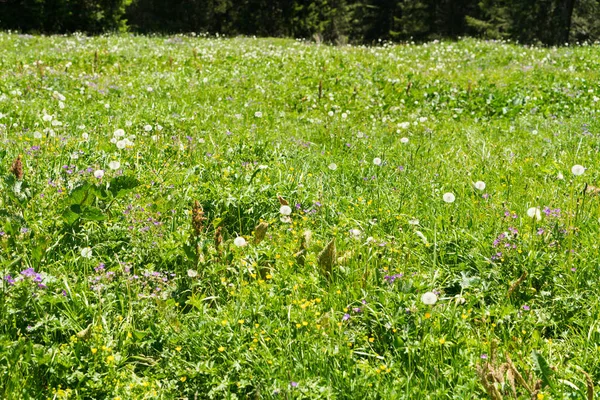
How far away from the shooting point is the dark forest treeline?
25.0 meters

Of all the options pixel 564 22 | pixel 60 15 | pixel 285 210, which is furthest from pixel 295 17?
pixel 285 210

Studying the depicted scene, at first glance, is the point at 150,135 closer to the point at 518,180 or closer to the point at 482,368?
the point at 518,180

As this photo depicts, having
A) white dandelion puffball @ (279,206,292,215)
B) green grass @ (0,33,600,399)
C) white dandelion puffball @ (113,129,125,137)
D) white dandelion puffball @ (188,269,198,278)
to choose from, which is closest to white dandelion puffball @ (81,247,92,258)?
green grass @ (0,33,600,399)

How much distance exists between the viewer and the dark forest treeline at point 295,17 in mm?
24953

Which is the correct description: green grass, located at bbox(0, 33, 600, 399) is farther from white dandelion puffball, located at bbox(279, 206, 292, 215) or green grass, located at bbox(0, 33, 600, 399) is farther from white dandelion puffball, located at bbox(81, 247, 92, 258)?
white dandelion puffball, located at bbox(279, 206, 292, 215)

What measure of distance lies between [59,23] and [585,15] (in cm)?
3140

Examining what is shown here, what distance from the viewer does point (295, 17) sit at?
34.9 metres

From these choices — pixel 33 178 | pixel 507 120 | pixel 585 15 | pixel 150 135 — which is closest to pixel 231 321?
pixel 33 178

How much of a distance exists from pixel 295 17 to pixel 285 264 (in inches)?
1338

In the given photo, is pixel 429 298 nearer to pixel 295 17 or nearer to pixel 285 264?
pixel 285 264

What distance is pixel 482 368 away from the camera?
7.83ft

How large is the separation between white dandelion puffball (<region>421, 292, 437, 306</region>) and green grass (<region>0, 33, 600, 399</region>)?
0.10 m

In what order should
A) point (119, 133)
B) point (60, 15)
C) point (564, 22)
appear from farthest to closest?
point (564, 22) < point (60, 15) < point (119, 133)

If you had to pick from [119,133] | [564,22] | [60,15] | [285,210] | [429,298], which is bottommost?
[429,298]
